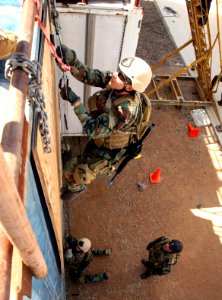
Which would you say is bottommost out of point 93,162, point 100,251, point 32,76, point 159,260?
point 159,260

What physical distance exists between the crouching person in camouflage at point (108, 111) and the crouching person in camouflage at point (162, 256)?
1.64 m

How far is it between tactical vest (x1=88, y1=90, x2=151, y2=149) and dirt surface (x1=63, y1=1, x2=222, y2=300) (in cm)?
234

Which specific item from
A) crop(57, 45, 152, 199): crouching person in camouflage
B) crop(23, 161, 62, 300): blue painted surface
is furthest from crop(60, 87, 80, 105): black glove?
crop(23, 161, 62, 300): blue painted surface

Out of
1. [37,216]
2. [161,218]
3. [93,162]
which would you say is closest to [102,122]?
[93,162]

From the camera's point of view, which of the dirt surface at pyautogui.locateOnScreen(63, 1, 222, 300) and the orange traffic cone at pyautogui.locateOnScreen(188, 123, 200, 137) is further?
the orange traffic cone at pyautogui.locateOnScreen(188, 123, 200, 137)

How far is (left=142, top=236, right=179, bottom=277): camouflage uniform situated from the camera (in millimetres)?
5371

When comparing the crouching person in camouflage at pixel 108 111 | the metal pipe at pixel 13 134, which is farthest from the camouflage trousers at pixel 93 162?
the metal pipe at pixel 13 134

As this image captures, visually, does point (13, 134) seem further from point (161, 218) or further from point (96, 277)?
point (161, 218)

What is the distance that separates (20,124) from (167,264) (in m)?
4.63

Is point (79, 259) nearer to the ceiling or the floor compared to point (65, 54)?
nearer to the floor

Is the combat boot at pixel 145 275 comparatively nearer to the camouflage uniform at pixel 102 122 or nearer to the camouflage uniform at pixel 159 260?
the camouflage uniform at pixel 159 260

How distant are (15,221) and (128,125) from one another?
9.84 ft

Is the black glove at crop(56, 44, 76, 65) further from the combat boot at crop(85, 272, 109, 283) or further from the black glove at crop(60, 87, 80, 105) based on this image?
the combat boot at crop(85, 272, 109, 283)

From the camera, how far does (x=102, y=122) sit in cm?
383
